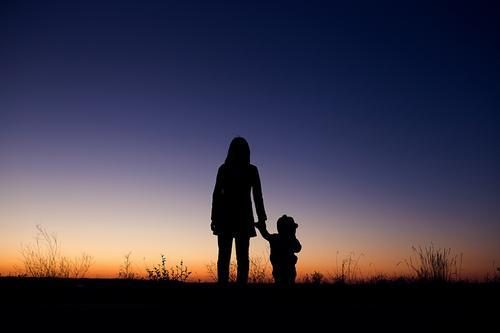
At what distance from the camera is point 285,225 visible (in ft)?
25.2

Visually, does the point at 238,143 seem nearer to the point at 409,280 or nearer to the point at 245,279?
the point at 245,279

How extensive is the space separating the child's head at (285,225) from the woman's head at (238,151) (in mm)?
1508

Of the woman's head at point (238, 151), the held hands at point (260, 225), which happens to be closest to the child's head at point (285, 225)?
the held hands at point (260, 225)

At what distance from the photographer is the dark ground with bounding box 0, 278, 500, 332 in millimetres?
3059

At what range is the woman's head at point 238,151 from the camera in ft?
21.7

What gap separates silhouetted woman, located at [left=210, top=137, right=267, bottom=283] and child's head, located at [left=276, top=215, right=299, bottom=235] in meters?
1.03

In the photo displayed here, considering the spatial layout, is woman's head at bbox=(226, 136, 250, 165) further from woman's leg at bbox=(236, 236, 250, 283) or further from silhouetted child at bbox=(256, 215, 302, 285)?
silhouetted child at bbox=(256, 215, 302, 285)

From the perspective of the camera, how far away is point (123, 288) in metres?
5.06

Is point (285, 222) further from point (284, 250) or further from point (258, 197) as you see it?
point (258, 197)

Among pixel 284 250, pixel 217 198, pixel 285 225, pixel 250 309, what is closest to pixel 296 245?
pixel 284 250

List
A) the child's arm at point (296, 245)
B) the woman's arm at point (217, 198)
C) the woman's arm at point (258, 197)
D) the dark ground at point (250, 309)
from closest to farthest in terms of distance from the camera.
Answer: the dark ground at point (250, 309), the woman's arm at point (217, 198), the woman's arm at point (258, 197), the child's arm at point (296, 245)

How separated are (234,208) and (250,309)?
296 cm

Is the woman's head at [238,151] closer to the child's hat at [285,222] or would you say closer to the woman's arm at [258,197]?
the woman's arm at [258,197]

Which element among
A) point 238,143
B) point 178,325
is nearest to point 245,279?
point 238,143
